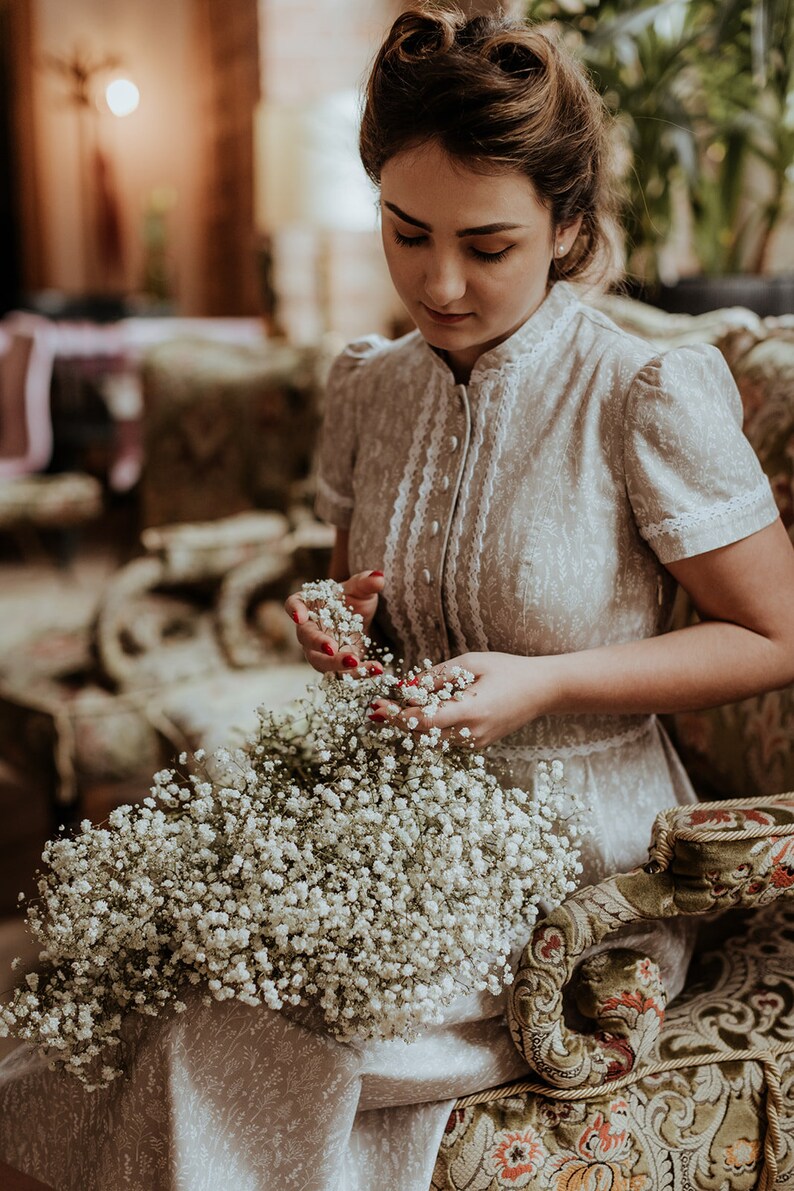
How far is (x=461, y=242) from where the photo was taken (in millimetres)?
1051

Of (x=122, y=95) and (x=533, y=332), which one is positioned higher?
(x=122, y=95)

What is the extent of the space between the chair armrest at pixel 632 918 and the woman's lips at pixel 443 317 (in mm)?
512

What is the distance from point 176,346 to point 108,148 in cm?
477

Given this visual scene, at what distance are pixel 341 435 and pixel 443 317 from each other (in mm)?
314

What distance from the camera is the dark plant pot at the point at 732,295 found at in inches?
94.6

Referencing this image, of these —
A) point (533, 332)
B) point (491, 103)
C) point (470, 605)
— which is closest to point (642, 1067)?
point (470, 605)

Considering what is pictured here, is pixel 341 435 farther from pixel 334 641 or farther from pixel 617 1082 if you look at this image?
pixel 617 1082

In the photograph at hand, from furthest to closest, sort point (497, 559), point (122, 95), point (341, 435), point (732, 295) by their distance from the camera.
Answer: point (122, 95)
point (732, 295)
point (341, 435)
point (497, 559)

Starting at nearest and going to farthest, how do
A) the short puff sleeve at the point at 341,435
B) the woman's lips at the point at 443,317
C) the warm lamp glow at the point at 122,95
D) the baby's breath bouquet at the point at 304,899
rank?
1. the baby's breath bouquet at the point at 304,899
2. the woman's lips at the point at 443,317
3. the short puff sleeve at the point at 341,435
4. the warm lamp glow at the point at 122,95

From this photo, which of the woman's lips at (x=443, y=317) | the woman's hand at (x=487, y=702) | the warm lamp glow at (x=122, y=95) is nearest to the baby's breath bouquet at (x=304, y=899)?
the woman's hand at (x=487, y=702)

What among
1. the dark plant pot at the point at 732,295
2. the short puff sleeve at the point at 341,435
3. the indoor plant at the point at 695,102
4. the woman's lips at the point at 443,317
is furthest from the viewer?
the dark plant pot at the point at 732,295

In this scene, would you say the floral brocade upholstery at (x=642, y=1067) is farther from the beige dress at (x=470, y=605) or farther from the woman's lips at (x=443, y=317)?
the woman's lips at (x=443, y=317)

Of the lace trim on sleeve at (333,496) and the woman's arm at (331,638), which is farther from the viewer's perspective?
the lace trim on sleeve at (333,496)

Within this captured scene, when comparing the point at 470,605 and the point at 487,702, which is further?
the point at 470,605
